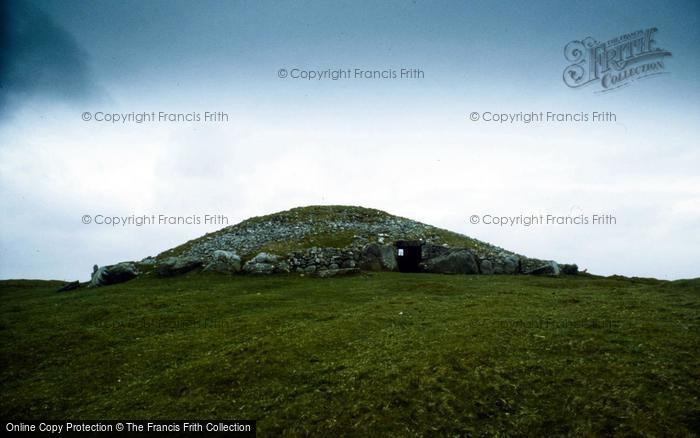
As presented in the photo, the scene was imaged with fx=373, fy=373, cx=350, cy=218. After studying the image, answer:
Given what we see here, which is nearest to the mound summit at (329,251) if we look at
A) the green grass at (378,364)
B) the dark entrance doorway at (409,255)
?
the dark entrance doorway at (409,255)

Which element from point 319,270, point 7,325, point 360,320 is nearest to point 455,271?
point 319,270

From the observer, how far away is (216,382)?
16109 mm

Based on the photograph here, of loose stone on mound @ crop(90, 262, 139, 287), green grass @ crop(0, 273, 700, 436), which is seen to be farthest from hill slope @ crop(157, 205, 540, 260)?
green grass @ crop(0, 273, 700, 436)

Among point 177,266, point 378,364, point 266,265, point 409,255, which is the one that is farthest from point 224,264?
point 378,364

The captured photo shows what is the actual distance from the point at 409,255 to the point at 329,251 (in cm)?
1201

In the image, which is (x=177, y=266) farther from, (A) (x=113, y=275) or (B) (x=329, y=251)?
(B) (x=329, y=251)

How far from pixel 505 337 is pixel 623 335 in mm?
5577

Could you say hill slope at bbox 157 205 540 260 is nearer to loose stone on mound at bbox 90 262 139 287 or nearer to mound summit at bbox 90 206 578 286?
mound summit at bbox 90 206 578 286

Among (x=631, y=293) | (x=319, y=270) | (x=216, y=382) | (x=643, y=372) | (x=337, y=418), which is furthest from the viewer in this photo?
(x=319, y=270)

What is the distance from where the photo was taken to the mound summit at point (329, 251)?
44531 mm

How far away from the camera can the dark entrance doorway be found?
52.3 metres

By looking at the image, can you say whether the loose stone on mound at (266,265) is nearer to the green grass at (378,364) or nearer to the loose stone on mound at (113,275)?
the green grass at (378,364)

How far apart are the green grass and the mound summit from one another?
1463cm

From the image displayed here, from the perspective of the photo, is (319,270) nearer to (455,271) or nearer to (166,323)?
(455,271)
